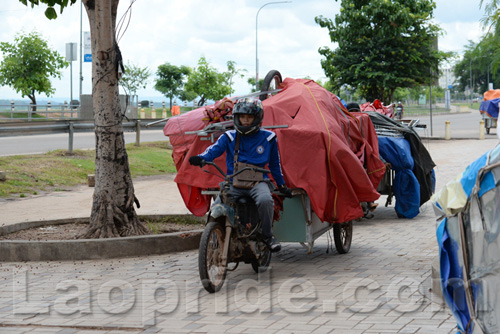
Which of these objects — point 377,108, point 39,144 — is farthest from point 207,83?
point 377,108

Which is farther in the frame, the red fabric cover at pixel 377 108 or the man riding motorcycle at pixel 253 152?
the red fabric cover at pixel 377 108

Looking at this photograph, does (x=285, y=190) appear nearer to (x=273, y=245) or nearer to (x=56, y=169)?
(x=273, y=245)

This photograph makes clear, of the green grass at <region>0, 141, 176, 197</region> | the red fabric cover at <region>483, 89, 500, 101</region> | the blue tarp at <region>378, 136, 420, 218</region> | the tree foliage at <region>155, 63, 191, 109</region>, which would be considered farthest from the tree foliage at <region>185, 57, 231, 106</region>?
the blue tarp at <region>378, 136, 420, 218</region>

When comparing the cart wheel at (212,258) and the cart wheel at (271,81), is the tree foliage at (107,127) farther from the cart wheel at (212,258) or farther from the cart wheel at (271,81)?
the cart wheel at (212,258)

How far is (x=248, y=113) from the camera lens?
24.2 feet

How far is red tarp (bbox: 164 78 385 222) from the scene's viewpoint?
790cm

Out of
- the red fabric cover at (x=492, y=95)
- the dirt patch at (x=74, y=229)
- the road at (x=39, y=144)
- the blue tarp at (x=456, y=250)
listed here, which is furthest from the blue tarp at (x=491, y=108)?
the blue tarp at (x=456, y=250)

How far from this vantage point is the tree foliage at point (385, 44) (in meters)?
32.3

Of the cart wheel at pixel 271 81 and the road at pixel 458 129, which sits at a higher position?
the cart wheel at pixel 271 81

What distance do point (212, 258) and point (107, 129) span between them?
3.11 m

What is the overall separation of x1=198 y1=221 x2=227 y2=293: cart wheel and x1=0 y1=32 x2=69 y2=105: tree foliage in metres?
47.1

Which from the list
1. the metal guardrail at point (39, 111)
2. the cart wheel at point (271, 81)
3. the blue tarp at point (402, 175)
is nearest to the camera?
the cart wheel at point (271, 81)

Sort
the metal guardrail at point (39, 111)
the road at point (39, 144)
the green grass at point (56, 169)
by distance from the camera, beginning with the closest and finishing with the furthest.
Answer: the green grass at point (56, 169)
the road at point (39, 144)
the metal guardrail at point (39, 111)

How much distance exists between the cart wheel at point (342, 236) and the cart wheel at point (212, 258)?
198 cm
